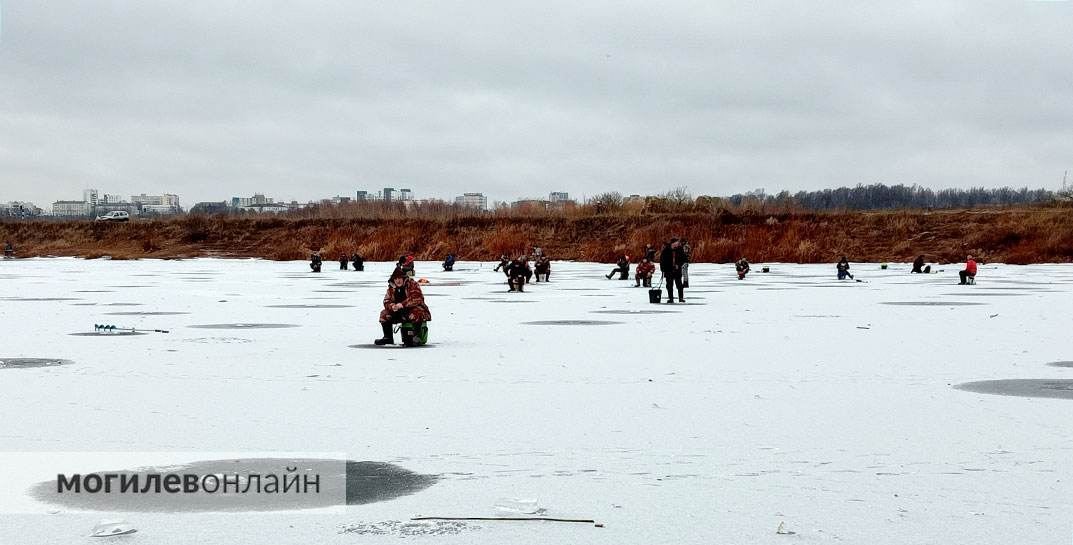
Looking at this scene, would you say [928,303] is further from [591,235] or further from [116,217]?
[116,217]

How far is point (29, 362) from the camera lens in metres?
13.9

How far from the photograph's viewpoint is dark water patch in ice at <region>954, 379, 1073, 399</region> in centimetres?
1105

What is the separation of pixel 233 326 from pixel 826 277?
25.6m

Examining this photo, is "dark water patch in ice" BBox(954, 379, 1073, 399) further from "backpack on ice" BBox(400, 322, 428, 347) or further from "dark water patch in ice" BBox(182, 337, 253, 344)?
"dark water patch in ice" BBox(182, 337, 253, 344)

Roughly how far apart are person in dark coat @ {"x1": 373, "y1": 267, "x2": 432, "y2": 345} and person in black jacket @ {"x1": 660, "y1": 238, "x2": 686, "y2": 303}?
953cm

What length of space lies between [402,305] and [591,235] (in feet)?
176

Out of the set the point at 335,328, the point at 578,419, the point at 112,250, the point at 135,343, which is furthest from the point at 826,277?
the point at 112,250

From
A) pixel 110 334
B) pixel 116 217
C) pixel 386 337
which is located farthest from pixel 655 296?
pixel 116 217

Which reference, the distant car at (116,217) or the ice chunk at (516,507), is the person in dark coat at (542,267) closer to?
the ice chunk at (516,507)

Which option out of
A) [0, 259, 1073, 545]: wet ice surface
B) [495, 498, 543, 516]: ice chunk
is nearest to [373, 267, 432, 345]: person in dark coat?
[0, 259, 1073, 545]: wet ice surface

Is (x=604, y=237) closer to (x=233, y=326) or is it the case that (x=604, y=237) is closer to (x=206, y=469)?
(x=233, y=326)

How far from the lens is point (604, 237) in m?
68.6

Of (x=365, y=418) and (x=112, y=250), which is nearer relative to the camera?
(x=365, y=418)

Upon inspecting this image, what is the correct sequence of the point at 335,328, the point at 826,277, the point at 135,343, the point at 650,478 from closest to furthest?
1. the point at 650,478
2. the point at 135,343
3. the point at 335,328
4. the point at 826,277
